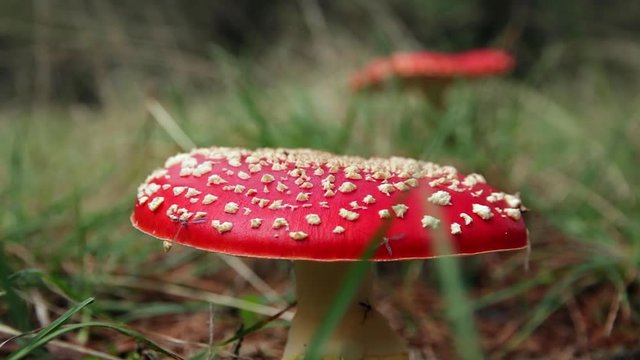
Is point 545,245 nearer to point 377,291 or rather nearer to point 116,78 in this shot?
point 377,291

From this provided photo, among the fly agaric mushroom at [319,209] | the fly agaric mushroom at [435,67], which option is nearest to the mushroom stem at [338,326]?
the fly agaric mushroom at [319,209]

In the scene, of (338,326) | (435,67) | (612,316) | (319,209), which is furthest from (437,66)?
(319,209)

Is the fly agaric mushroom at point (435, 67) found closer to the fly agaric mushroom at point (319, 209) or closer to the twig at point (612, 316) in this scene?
the twig at point (612, 316)

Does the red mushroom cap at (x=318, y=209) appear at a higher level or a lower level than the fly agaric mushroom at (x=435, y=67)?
higher

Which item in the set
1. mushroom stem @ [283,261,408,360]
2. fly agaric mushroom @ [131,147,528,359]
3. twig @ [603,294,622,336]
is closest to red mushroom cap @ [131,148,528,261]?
fly agaric mushroom @ [131,147,528,359]

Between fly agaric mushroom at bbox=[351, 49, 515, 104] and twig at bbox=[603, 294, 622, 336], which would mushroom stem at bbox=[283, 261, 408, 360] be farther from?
fly agaric mushroom at bbox=[351, 49, 515, 104]
